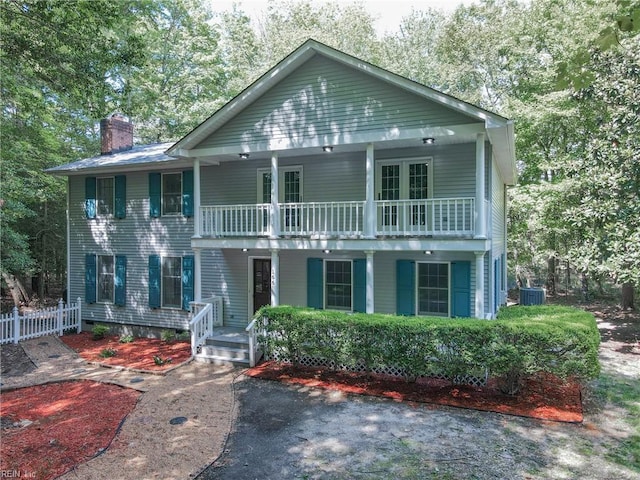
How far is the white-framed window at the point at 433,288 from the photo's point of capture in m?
10.7

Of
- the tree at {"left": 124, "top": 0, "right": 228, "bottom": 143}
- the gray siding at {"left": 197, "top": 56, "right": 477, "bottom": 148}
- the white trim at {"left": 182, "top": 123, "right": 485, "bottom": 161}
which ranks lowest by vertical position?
the white trim at {"left": 182, "top": 123, "right": 485, "bottom": 161}

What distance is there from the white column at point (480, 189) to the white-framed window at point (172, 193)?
9591mm

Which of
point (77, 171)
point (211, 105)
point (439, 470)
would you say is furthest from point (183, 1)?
point (439, 470)

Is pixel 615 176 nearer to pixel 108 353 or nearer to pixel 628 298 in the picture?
pixel 628 298

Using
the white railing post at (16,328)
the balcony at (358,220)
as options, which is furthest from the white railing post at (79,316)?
the balcony at (358,220)

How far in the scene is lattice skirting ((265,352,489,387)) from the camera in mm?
8758

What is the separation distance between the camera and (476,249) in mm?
9203

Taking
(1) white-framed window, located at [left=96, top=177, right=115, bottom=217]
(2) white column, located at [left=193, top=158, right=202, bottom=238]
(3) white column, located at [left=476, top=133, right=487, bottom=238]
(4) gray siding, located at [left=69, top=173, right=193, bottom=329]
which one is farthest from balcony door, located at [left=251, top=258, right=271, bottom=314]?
(3) white column, located at [left=476, top=133, right=487, bottom=238]

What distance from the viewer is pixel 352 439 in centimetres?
641

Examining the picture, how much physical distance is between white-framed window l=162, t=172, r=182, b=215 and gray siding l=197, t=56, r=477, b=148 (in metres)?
2.63

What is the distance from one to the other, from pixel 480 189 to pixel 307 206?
4.56 m

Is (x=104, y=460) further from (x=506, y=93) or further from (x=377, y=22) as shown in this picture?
(x=377, y=22)

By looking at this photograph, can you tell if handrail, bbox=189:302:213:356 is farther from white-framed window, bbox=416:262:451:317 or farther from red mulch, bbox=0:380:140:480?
white-framed window, bbox=416:262:451:317

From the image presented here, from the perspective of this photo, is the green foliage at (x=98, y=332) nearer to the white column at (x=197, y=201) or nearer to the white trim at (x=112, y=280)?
the white trim at (x=112, y=280)
